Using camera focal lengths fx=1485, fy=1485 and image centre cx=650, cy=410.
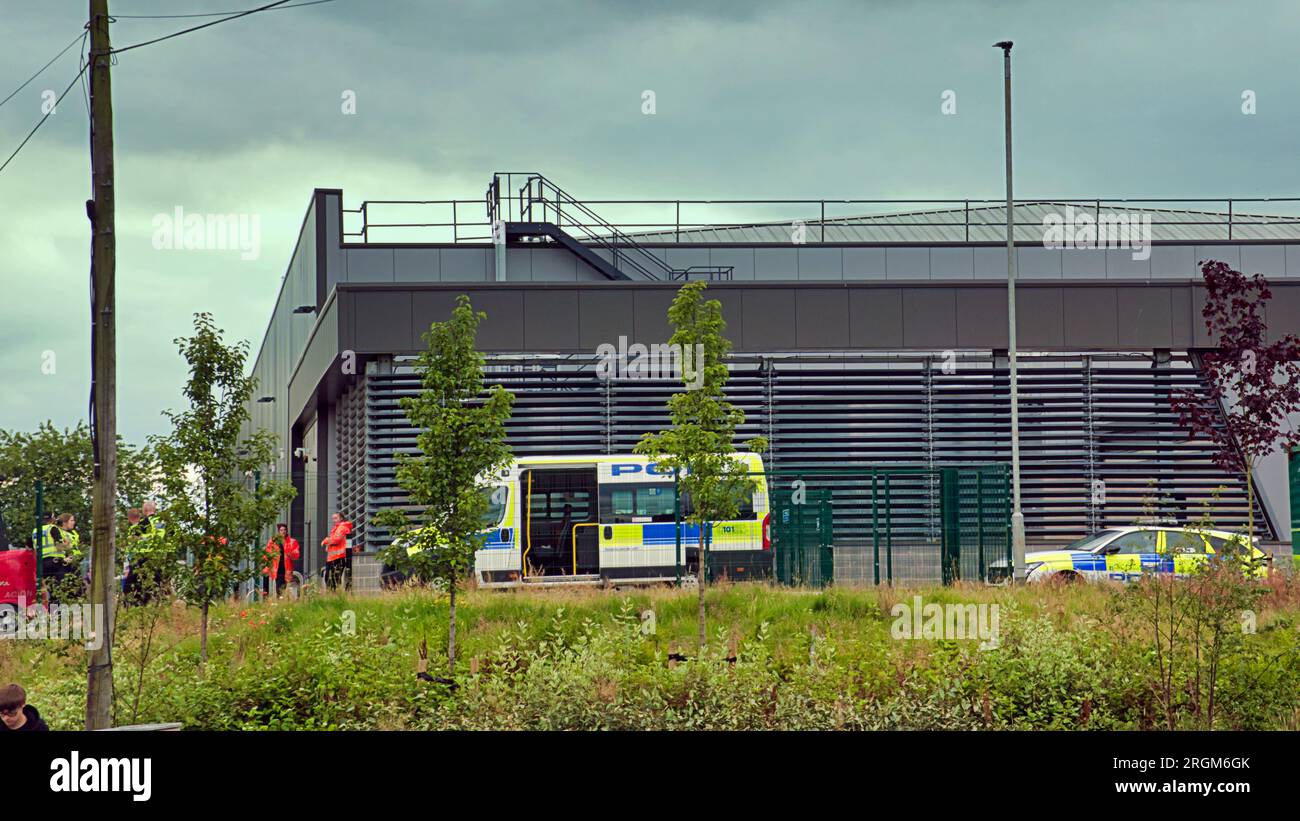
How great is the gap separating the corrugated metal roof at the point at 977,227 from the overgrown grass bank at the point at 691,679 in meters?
24.2

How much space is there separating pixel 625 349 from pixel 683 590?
13935mm

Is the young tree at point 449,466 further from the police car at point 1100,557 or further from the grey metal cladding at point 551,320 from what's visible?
the grey metal cladding at point 551,320

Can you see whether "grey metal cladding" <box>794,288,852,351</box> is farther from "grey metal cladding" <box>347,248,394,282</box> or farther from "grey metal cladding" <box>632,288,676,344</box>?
"grey metal cladding" <box>347,248,394,282</box>

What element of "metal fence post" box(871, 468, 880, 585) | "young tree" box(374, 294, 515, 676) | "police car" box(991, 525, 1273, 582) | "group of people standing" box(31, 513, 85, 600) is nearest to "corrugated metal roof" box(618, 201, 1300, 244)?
"police car" box(991, 525, 1273, 582)

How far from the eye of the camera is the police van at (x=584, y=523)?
26734mm

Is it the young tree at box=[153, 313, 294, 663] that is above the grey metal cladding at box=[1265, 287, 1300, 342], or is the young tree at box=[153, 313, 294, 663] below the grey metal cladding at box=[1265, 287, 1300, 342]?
below

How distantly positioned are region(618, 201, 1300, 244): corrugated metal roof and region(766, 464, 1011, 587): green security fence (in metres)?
16.8

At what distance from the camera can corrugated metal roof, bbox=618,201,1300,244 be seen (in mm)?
42250

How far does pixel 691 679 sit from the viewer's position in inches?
623

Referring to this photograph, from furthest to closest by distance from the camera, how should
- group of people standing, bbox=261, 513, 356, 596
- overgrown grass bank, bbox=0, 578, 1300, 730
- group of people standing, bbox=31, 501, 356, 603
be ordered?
1. group of people standing, bbox=261, 513, 356, 596
2. group of people standing, bbox=31, 501, 356, 603
3. overgrown grass bank, bbox=0, 578, 1300, 730

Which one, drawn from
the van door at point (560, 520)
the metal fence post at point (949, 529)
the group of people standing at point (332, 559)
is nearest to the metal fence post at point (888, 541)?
the metal fence post at point (949, 529)

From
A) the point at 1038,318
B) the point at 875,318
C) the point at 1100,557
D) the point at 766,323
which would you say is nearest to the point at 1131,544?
the point at 1100,557
